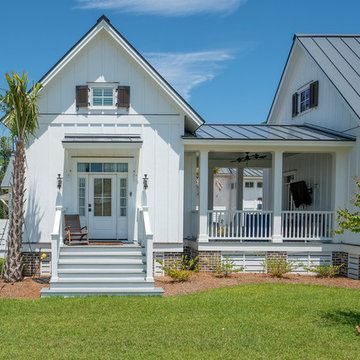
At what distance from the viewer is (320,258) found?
41.6ft

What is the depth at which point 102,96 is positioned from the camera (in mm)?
12148

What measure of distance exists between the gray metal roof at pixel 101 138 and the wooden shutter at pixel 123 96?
915 mm

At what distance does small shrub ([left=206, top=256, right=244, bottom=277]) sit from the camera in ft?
39.1

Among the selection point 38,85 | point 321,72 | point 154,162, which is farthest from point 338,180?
point 38,85

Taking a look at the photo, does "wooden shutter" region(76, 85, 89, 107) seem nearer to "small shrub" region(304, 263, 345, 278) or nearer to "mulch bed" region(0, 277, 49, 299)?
"mulch bed" region(0, 277, 49, 299)

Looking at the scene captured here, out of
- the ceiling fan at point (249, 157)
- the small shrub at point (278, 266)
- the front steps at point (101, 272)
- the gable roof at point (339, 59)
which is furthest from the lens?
the ceiling fan at point (249, 157)

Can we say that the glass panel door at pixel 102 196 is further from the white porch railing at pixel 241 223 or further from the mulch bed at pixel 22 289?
the white porch railing at pixel 241 223

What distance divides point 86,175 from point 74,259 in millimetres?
2785

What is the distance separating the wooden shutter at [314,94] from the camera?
14805 mm

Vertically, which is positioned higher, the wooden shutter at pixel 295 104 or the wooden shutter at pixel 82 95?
the wooden shutter at pixel 295 104

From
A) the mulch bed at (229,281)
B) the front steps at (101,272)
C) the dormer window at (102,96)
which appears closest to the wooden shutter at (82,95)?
the dormer window at (102,96)

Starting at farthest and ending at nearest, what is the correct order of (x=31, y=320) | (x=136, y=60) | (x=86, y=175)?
(x=86, y=175), (x=136, y=60), (x=31, y=320)

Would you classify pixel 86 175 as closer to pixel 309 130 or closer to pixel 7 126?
pixel 7 126

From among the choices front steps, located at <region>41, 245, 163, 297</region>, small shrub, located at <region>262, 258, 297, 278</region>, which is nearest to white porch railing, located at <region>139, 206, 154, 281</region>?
front steps, located at <region>41, 245, 163, 297</region>
